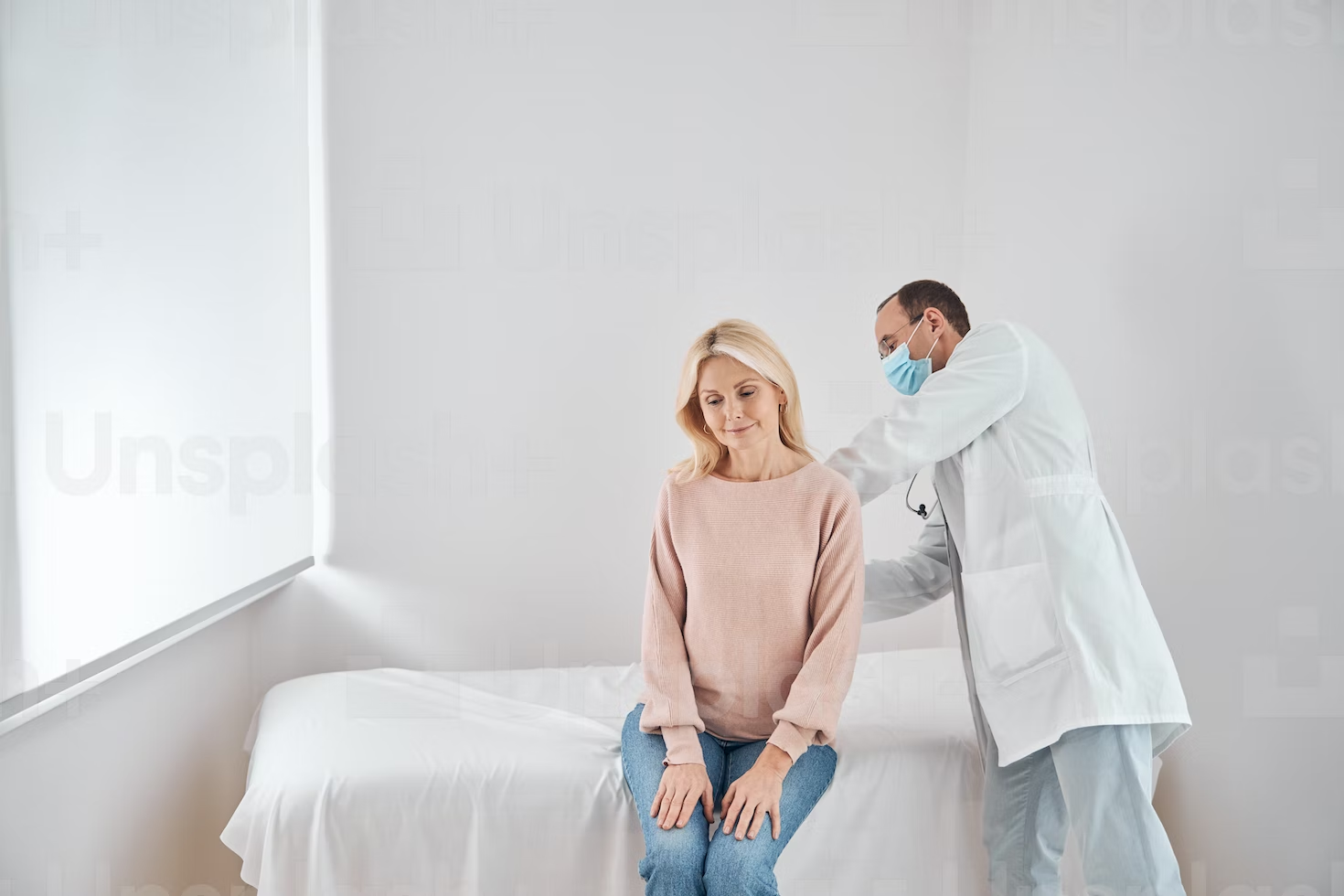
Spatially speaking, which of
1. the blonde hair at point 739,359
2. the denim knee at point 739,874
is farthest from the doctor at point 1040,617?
the denim knee at point 739,874

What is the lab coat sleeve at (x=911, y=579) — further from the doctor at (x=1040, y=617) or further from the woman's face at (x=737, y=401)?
the woman's face at (x=737, y=401)

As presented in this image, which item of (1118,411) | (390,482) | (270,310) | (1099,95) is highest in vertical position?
(1099,95)

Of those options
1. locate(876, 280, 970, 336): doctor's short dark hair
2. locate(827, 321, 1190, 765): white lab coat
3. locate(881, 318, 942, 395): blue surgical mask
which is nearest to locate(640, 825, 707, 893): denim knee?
locate(827, 321, 1190, 765): white lab coat

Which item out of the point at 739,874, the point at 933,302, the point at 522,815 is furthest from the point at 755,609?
the point at 933,302

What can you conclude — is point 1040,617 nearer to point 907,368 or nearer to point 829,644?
point 829,644

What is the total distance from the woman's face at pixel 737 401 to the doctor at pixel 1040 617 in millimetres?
168

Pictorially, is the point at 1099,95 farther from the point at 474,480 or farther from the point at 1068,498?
the point at 474,480

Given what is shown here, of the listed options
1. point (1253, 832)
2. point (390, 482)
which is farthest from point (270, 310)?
point (1253, 832)

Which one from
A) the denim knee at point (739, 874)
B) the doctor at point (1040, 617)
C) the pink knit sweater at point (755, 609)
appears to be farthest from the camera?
the pink knit sweater at point (755, 609)

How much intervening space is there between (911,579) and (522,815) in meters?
0.88

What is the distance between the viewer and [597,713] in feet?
6.08

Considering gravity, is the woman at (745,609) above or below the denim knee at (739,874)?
above

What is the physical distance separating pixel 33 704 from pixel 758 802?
1037 millimetres

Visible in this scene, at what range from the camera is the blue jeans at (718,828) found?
4.02 feet
